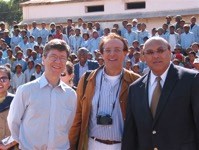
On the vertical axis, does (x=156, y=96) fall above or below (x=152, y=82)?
below

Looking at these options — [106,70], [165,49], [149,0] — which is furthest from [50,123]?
[149,0]

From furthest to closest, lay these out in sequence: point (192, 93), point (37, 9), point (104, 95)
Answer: point (37, 9)
point (104, 95)
point (192, 93)

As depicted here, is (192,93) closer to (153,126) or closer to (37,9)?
(153,126)

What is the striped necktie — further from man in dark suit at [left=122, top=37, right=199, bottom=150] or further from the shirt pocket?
the shirt pocket

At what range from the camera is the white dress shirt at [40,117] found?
3898 mm

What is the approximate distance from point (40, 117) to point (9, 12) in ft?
145

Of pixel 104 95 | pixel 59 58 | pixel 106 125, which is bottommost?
pixel 106 125

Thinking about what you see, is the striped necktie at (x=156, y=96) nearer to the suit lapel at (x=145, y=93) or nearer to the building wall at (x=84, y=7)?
the suit lapel at (x=145, y=93)

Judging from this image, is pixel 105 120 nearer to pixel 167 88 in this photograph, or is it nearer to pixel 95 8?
pixel 167 88

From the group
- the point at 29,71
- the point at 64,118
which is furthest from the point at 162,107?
the point at 29,71

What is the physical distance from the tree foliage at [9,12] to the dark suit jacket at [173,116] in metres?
43.4

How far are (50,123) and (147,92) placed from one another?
37.1 inches

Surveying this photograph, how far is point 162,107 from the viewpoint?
379 cm

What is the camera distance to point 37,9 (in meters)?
25.4
